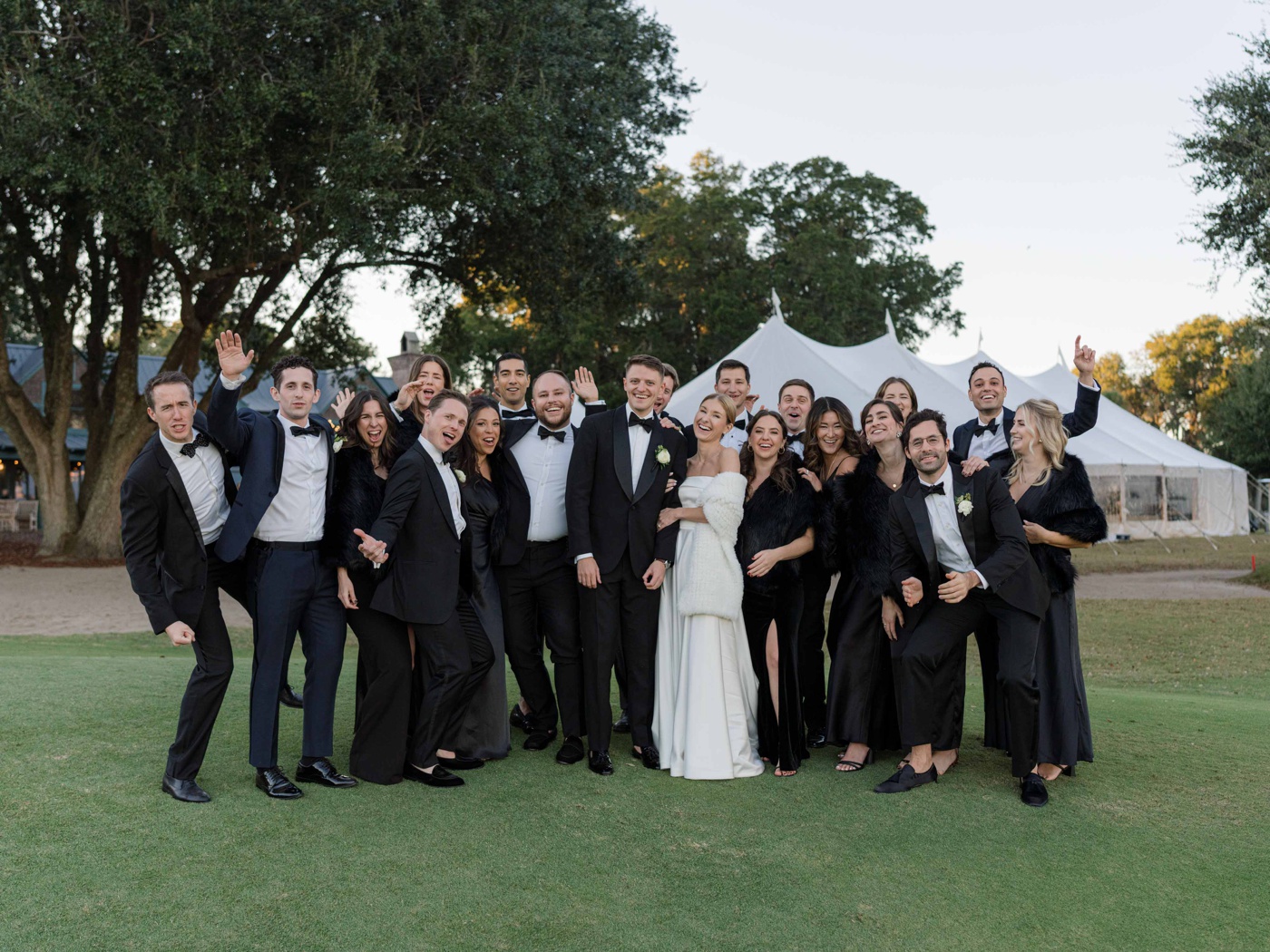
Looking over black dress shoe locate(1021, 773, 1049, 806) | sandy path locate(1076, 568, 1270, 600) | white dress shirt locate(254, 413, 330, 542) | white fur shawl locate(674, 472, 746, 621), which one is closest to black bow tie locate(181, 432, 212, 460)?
white dress shirt locate(254, 413, 330, 542)

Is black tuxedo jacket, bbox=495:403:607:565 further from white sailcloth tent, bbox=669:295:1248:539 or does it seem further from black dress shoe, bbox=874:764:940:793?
white sailcloth tent, bbox=669:295:1248:539

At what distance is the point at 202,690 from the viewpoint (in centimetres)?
441

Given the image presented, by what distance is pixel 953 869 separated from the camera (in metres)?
3.90

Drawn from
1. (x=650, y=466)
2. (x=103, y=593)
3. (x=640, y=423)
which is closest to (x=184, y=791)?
(x=650, y=466)

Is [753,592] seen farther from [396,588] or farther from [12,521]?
[12,521]

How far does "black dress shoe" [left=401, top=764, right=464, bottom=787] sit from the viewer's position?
4.74m

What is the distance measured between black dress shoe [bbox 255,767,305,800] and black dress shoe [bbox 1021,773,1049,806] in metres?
3.31

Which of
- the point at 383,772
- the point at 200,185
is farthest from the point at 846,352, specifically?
the point at 383,772

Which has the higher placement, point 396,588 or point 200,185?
point 200,185

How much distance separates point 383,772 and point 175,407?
1.91m

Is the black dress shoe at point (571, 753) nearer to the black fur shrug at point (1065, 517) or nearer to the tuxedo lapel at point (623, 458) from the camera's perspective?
the tuxedo lapel at point (623, 458)

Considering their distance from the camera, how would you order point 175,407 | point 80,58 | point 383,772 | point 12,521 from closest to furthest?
point 175,407 < point 383,772 < point 80,58 < point 12,521

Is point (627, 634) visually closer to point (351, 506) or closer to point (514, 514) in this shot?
point (514, 514)

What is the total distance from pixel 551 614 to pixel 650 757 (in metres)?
0.93
